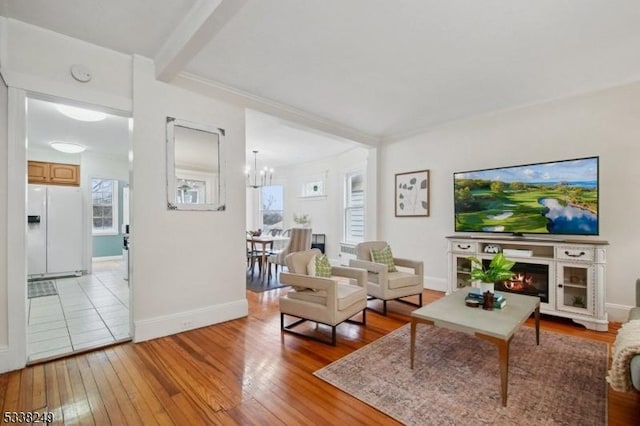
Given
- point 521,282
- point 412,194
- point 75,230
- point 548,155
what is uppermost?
point 548,155

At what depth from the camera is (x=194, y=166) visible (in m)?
3.24

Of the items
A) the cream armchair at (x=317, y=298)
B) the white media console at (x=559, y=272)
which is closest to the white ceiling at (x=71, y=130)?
the cream armchair at (x=317, y=298)

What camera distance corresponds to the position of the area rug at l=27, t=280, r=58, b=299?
463 centimetres

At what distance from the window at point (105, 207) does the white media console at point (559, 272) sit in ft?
27.9

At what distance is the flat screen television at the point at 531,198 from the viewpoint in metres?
3.43

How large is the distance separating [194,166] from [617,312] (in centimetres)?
497

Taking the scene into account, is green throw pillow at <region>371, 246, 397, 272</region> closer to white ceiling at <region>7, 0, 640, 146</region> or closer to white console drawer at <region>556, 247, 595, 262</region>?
white console drawer at <region>556, 247, 595, 262</region>

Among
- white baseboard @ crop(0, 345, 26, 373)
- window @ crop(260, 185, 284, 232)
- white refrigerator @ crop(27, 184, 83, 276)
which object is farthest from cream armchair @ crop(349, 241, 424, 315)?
white refrigerator @ crop(27, 184, 83, 276)

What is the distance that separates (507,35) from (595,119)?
6.49 ft

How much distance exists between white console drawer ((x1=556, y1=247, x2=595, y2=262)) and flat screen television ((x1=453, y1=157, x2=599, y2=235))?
0.33 m

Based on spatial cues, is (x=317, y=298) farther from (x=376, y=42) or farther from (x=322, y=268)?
(x=376, y=42)

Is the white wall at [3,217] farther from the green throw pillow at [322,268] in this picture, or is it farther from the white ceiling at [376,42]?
the green throw pillow at [322,268]

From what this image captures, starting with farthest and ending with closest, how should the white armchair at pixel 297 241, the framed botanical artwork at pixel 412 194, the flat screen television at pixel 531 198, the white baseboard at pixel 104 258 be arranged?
the white baseboard at pixel 104 258
the white armchair at pixel 297 241
the framed botanical artwork at pixel 412 194
the flat screen television at pixel 531 198

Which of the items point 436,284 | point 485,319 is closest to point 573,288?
point 436,284
